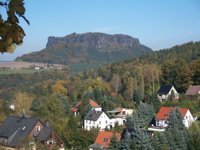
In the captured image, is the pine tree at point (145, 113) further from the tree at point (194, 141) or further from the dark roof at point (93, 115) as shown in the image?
the tree at point (194, 141)

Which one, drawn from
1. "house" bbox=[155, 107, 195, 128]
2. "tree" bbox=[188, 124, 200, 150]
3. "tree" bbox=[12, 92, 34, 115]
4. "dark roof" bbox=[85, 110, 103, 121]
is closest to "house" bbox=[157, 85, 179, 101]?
"dark roof" bbox=[85, 110, 103, 121]

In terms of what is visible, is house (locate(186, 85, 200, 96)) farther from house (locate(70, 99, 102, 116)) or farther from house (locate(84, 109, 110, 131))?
house (locate(84, 109, 110, 131))

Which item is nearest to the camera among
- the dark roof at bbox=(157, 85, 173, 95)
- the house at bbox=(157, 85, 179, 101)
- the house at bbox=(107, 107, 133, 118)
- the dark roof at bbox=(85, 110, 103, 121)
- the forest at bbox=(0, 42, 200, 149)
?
the forest at bbox=(0, 42, 200, 149)

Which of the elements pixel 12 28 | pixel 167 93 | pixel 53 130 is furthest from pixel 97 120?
pixel 12 28

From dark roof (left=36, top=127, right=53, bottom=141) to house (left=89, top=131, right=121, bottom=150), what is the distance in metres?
2.88

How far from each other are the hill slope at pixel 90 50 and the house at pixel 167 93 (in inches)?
3178

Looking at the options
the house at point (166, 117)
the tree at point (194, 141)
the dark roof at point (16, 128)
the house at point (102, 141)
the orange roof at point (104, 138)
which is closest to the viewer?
the tree at point (194, 141)

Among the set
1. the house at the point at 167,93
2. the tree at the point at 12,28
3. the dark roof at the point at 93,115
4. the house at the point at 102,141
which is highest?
the house at the point at 167,93

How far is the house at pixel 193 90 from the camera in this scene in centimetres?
3662

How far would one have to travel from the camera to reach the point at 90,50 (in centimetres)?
14400

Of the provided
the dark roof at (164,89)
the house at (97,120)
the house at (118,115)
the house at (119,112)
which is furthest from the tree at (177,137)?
the dark roof at (164,89)

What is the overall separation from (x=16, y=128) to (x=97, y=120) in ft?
24.9

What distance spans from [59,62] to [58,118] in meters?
95.2

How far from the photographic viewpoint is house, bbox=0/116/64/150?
2384 cm
